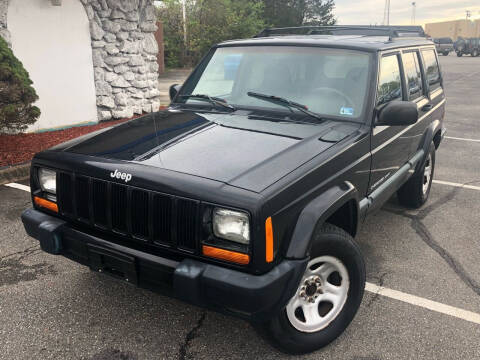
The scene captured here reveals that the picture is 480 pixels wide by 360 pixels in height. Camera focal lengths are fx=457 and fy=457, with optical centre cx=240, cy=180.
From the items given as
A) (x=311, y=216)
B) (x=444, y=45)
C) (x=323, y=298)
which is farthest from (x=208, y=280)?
(x=444, y=45)

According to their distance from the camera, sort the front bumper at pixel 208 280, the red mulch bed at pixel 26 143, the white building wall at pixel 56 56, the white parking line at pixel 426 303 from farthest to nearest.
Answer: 1. the white building wall at pixel 56 56
2. the red mulch bed at pixel 26 143
3. the white parking line at pixel 426 303
4. the front bumper at pixel 208 280

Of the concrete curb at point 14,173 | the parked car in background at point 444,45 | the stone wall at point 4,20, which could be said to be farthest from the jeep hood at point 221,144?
the parked car in background at point 444,45

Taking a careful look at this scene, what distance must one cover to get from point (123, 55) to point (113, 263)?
7579 millimetres

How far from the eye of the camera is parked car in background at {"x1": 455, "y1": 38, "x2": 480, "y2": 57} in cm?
4266

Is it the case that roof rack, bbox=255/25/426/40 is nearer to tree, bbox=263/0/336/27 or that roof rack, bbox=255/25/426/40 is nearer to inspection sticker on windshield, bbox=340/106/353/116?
inspection sticker on windshield, bbox=340/106/353/116

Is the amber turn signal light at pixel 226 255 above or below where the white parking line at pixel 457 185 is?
above

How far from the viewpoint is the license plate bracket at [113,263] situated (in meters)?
2.48

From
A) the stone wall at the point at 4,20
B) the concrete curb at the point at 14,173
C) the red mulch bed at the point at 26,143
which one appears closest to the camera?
the concrete curb at the point at 14,173

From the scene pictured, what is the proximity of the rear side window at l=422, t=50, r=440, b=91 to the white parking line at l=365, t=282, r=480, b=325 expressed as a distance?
2.59m

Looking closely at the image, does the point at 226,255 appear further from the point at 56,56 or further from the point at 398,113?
the point at 56,56

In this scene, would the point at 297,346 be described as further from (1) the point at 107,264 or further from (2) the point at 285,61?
(2) the point at 285,61

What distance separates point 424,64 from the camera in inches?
189

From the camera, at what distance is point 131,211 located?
2461mm

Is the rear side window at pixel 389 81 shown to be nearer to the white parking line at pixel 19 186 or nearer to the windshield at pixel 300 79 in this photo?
the windshield at pixel 300 79
